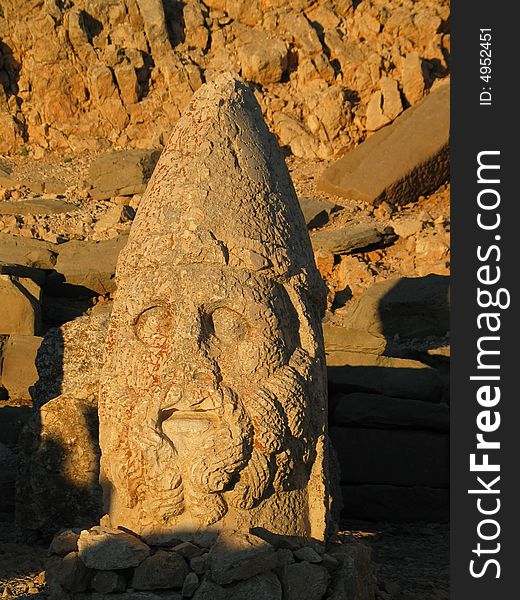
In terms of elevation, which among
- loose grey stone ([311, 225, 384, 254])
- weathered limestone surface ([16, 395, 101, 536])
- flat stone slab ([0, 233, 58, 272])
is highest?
loose grey stone ([311, 225, 384, 254])

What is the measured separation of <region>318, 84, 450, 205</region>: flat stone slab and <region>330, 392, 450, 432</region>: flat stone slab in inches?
274

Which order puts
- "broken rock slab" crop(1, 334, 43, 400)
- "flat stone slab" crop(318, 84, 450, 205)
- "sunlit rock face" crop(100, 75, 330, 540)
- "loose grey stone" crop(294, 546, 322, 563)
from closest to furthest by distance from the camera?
1. "loose grey stone" crop(294, 546, 322, 563)
2. "sunlit rock face" crop(100, 75, 330, 540)
3. "broken rock slab" crop(1, 334, 43, 400)
4. "flat stone slab" crop(318, 84, 450, 205)

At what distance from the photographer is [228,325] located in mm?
4855

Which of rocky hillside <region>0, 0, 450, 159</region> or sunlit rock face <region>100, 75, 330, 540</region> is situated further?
rocky hillside <region>0, 0, 450, 159</region>

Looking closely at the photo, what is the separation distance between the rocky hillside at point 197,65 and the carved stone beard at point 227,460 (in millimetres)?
11440

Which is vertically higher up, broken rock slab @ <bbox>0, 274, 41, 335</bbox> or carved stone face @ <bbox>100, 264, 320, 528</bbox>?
broken rock slab @ <bbox>0, 274, 41, 335</bbox>

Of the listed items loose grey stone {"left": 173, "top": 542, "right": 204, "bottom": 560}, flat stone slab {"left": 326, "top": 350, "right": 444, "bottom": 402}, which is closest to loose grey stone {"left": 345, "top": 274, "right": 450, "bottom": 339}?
flat stone slab {"left": 326, "top": 350, "right": 444, "bottom": 402}

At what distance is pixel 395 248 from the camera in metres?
13.4

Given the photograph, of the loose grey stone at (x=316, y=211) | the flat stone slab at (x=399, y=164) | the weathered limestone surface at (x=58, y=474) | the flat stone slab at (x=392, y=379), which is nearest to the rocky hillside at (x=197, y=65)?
the flat stone slab at (x=399, y=164)

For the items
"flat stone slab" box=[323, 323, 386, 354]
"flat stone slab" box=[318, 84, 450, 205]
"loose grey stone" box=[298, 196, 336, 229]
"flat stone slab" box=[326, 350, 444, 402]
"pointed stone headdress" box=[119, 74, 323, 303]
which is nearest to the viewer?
"pointed stone headdress" box=[119, 74, 323, 303]

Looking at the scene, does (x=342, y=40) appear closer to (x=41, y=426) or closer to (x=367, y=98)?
(x=367, y=98)

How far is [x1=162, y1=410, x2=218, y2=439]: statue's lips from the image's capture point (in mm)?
4793

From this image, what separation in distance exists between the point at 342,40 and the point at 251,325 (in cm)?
1311

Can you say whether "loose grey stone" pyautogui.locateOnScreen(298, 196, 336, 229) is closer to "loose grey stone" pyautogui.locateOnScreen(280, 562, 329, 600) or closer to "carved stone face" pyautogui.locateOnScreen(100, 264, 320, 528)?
"carved stone face" pyautogui.locateOnScreen(100, 264, 320, 528)
